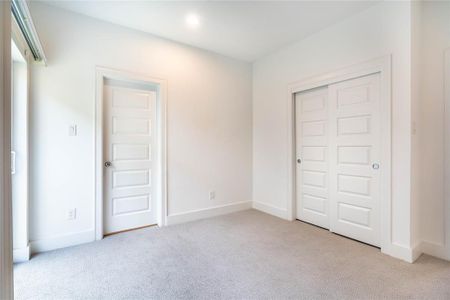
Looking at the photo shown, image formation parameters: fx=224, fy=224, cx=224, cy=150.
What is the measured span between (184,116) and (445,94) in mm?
3208

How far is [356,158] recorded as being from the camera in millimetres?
2840

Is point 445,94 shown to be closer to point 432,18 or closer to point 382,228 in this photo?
point 432,18

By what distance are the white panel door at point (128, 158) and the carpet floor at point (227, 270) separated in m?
0.36

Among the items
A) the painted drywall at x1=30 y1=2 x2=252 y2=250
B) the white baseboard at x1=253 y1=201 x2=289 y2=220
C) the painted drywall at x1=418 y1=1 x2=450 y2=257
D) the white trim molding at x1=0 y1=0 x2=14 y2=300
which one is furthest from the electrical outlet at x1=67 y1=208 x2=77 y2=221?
the painted drywall at x1=418 y1=1 x2=450 y2=257

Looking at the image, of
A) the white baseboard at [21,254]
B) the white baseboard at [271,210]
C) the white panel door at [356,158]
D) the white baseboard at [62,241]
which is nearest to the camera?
the white baseboard at [21,254]

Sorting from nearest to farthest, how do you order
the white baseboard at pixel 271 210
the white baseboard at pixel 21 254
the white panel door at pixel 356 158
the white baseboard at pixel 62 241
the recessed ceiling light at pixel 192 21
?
the white baseboard at pixel 21 254 < the white baseboard at pixel 62 241 < the white panel door at pixel 356 158 < the recessed ceiling light at pixel 192 21 < the white baseboard at pixel 271 210

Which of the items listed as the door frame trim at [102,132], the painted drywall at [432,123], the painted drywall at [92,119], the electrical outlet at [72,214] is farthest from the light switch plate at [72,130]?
the painted drywall at [432,123]

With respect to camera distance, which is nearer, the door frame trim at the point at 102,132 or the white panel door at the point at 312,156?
the door frame trim at the point at 102,132

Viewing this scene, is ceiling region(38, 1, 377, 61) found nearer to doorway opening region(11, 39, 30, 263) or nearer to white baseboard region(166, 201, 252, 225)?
doorway opening region(11, 39, 30, 263)

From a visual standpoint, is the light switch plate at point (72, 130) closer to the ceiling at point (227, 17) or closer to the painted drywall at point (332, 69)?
the ceiling at point (227, 17)

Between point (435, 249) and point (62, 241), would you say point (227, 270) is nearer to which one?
point (62, 241)

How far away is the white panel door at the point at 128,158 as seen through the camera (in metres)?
3.09

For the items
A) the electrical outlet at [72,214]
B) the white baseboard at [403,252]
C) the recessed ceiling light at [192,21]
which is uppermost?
the recessed ceiling light at [192,21]

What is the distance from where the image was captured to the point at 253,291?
6.08 feet
